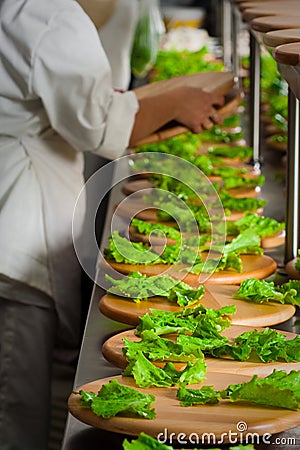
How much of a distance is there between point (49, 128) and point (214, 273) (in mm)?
918

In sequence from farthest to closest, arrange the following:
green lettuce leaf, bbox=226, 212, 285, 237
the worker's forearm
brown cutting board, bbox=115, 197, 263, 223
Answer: the worker's forearm → brown cutting board, bbox=115, 197, 263, 223 → green lettuce leaf, bbox=226, 212, 285, 237

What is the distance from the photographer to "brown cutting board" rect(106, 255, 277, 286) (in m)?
1.85

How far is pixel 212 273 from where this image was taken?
1.87 meters

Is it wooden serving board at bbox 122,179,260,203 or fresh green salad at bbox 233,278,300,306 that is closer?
fresh green salad at bbox 233,278,300,306

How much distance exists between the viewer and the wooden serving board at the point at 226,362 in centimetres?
138

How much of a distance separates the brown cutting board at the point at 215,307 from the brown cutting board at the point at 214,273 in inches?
2.5

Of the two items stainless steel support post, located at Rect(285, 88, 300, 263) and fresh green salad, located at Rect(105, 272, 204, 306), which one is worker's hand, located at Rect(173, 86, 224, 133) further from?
fresh green salad, located at Rect(105, 272, 204, 306)

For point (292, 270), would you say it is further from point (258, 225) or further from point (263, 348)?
point (263, 348)

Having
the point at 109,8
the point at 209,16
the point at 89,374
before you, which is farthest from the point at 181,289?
the point at 209,16

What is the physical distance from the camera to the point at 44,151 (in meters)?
2.64

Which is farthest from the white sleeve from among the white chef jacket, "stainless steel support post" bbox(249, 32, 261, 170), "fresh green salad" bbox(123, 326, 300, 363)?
"fresh green salad" bbox(123, 326, 300, 363)

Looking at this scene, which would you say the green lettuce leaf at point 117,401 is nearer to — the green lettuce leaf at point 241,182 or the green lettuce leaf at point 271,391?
the green lettuce leaf at point 271,391

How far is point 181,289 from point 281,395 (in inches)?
21.8

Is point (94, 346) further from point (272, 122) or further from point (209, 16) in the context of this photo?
point (209, 16)
